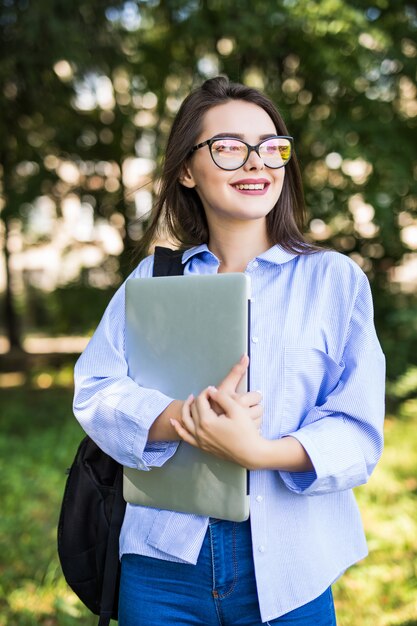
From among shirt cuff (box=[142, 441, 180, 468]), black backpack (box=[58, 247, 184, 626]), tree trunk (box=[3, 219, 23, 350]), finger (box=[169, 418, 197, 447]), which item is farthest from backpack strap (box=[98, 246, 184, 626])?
tree trunk (box=[3, 219, 23, 350])

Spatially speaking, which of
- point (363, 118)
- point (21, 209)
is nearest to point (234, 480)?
point (363, 118)

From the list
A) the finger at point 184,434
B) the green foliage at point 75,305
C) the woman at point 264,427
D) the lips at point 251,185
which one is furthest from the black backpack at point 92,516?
the green foliage at point 75,305

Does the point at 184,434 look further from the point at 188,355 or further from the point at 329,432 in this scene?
the point at 329,432

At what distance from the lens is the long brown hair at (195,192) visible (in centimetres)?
163

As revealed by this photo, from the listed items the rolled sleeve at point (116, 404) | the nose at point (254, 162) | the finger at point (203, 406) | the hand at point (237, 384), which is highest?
the nose at point (254, 162)

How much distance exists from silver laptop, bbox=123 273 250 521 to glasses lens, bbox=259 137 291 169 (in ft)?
1.14

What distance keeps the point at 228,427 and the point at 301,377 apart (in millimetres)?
234

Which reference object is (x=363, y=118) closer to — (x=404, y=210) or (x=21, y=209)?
(x=404, y=210)

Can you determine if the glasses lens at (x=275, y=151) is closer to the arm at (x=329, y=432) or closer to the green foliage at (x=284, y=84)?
the arm at (x=329, y=432)

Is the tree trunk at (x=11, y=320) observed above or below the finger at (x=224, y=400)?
below

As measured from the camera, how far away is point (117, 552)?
5.20ft

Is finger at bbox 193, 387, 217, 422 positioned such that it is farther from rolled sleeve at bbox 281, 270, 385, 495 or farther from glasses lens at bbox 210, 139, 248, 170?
glasses lens at bbox 210, 139, 248, 170

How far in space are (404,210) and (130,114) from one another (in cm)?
356

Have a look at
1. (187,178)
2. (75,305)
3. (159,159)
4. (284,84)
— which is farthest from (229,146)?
(75,305)
